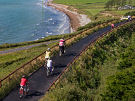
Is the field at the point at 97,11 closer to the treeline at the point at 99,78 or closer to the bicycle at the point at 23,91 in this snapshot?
the treeline at the point at 99,78

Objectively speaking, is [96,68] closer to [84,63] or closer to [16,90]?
[84,63]

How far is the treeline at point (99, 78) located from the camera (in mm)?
14375

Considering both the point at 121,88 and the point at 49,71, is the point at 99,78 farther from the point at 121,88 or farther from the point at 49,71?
the point at 49,71

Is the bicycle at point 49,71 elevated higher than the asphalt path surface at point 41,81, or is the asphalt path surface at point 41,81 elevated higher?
the bicycle at point 49,71

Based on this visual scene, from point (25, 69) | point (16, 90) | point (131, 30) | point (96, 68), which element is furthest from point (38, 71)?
point (131, 30)

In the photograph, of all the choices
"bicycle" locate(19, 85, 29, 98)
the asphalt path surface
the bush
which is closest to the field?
the asphalt path surface

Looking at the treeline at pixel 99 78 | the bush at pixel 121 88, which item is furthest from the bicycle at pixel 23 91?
the bush at pixel 121 88

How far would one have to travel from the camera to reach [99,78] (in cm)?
2095

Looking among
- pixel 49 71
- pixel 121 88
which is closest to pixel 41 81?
pixel 49 71

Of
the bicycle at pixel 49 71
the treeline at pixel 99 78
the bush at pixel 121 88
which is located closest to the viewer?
the treeline at pixel 99 78

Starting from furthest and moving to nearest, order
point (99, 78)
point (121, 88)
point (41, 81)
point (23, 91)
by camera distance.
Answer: point (99, 78) < point (41, 81) < point (121, 88) < point (23, 91)

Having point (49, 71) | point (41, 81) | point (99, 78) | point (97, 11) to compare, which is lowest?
point (99, 78)

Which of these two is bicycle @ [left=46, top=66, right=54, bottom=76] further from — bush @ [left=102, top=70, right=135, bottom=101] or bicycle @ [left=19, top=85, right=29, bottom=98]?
bush @ [left=102, top=70, right=135, bottom=101]

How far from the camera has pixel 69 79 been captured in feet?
54.1
